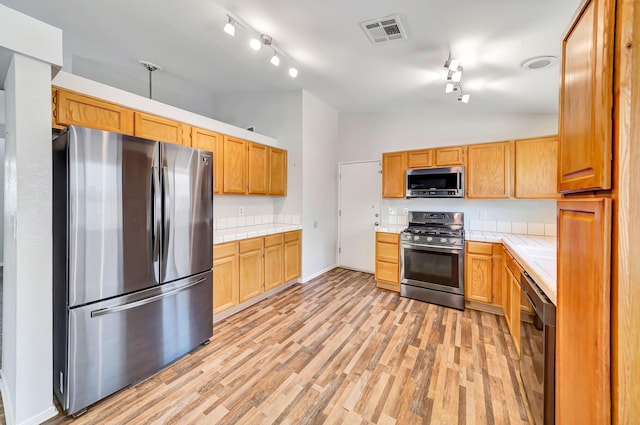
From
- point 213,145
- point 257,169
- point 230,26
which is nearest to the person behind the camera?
point 230,26

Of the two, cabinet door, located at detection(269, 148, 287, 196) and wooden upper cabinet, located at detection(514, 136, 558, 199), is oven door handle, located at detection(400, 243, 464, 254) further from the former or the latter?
cabinet door, located at detection(269, 148, 287, 196)

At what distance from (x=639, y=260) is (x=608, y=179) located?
8.4 inches

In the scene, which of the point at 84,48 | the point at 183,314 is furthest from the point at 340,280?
the point at 84,48

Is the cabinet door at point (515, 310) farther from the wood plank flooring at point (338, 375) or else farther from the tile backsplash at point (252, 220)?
the tile backsplash at point (252, 220)

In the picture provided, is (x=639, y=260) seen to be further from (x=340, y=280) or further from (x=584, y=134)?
(x=340, y=280)

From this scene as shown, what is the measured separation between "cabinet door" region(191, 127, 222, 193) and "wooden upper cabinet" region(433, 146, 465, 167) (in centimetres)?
294

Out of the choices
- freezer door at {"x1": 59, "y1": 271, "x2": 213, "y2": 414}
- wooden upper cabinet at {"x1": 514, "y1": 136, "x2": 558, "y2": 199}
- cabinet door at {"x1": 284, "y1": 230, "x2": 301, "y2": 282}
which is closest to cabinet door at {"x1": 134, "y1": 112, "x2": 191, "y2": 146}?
freezer door at {"x1": 59, "y1": 271, "x2": 213, "y2": 414}

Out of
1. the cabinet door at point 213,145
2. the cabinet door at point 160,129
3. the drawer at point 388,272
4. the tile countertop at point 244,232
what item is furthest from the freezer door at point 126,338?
the drawer at point 388,272

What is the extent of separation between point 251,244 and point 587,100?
3035 mm

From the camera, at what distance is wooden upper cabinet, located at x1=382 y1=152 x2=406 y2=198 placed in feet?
13.1

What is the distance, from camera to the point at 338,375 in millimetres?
2018

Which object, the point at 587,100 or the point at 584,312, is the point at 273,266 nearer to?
the point at 584,312

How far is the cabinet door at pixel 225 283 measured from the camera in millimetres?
2779

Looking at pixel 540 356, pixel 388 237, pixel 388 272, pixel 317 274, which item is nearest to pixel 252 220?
pixel 317 274
